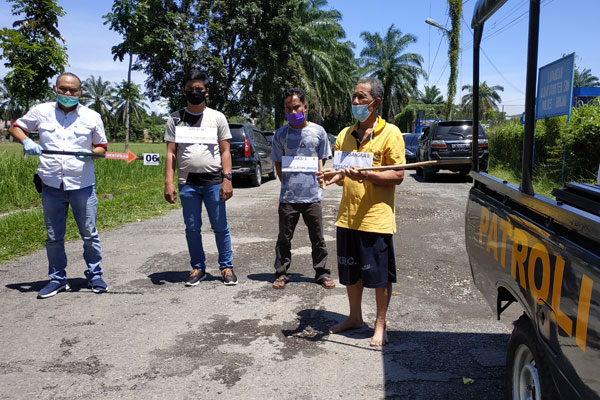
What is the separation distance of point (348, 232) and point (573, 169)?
1597 millimetres

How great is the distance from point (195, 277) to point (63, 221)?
1360 millimetres

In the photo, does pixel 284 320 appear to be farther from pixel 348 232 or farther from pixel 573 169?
pixel 573 169

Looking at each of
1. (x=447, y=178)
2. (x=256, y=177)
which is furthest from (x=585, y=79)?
(x=447, y=178)

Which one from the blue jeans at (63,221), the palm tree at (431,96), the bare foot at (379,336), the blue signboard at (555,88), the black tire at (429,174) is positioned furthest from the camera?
the palm tree at (431,96)

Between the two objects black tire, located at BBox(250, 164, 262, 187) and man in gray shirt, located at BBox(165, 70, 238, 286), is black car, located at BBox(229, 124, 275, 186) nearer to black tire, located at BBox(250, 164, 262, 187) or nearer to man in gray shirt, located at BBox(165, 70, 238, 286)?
black tire, located at BBox(250, 164, 262, 187)

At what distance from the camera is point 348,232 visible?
3.58 metres

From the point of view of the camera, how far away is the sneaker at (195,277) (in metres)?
4.96

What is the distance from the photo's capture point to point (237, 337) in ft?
12.1

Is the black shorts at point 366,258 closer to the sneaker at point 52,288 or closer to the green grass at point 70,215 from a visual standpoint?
the sneaker at point 52,288

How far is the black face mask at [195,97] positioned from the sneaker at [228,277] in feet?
5.60

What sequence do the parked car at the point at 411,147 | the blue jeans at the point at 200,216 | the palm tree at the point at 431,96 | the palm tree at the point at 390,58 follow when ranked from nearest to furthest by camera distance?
1. the blue jeans at the point at 200,216
2. the parked car at the point at 411,147
3. the palm tree at the point at 390,58
4. the palm tree at the point at 431,96

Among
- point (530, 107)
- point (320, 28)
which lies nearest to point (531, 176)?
point (530, 107)

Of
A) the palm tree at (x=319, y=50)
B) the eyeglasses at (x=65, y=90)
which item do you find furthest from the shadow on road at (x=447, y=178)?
the palm tree at (x=319, y=50)

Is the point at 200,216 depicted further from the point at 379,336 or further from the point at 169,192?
the point at 379,336
